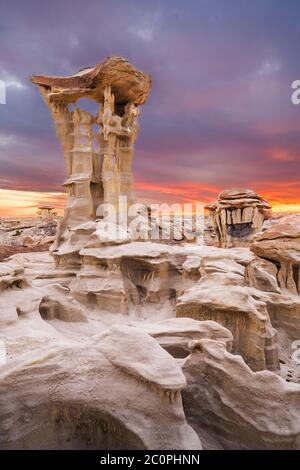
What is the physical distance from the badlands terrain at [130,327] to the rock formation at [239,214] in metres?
8.30

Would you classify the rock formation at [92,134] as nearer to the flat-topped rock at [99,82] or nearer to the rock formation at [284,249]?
the flat-topped rock at [99,82]

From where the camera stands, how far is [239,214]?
72.8ft

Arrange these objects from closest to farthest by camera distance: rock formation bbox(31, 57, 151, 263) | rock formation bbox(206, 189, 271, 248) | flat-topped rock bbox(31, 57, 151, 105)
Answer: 1. flat-topped rock bbox(31, 57, 151, 105)
2. rock formation bbox(31, 57, 151, 263)
3. rock formation bbox(206, 189, 271, 248)

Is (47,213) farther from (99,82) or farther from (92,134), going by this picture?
(99,82)

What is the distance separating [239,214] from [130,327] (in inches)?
761

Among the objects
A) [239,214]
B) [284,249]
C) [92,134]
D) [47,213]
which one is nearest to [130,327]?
[284,249]

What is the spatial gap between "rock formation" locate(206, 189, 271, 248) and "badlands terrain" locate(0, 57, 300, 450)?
27.2 ft

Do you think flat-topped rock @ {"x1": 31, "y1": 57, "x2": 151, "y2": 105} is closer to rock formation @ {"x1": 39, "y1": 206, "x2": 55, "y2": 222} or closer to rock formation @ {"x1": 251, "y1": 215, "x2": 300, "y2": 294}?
rock formation @ {"x1": 251, "y1": 215, "x2": 300, "y2": 294}

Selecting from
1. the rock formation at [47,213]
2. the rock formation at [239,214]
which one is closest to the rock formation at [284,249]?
the rock formation at [239,214]

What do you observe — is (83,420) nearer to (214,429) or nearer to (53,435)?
(53,435)

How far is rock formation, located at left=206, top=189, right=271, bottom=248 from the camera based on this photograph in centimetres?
2189

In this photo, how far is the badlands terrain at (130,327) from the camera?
3707 millimetres

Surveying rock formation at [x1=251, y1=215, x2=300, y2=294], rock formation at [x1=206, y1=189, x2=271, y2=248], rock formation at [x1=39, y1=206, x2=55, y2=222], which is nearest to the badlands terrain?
rock formation at [x1=251, y1=215, x2=300, y2=294]

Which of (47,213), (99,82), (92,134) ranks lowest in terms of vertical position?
(47,213)
